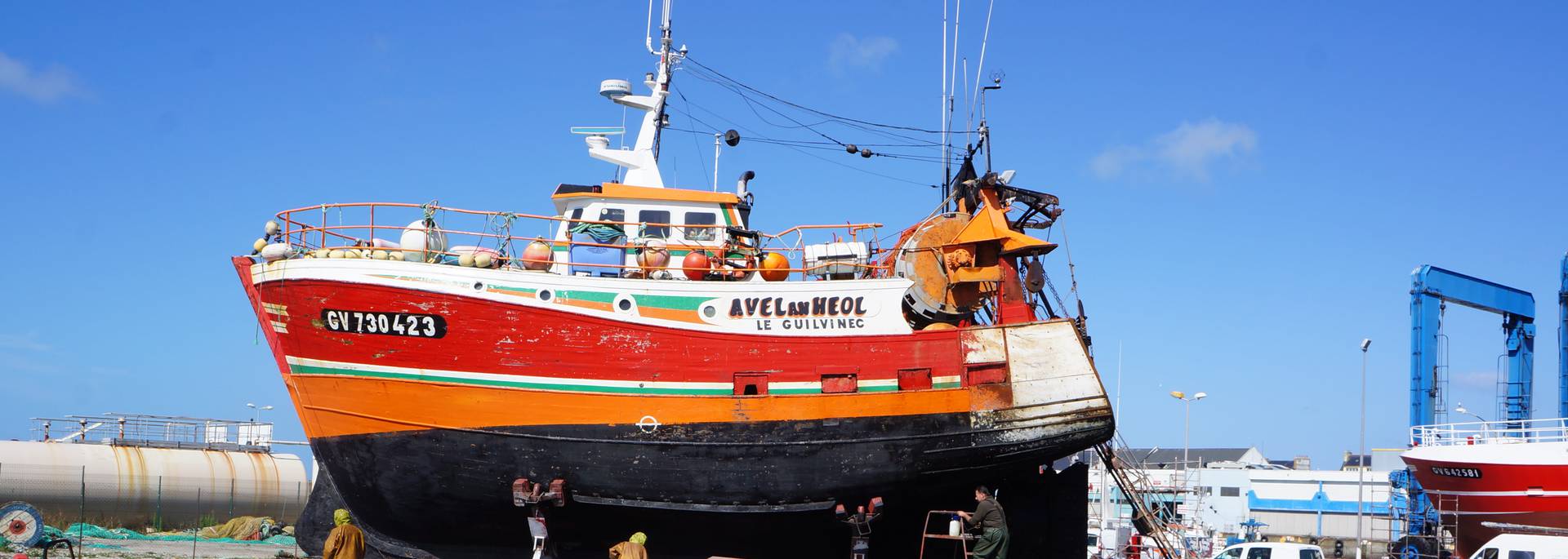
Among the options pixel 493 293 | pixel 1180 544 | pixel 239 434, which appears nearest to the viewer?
pixel 493 293

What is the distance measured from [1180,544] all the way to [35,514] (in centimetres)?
1769

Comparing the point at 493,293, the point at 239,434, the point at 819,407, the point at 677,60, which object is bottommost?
the point at 239,434

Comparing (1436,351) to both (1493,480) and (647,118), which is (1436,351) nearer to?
(1493,480)

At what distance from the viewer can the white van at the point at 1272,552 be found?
20.2 metres

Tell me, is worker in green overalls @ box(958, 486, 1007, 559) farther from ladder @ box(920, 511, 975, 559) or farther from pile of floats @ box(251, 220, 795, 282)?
pile of floats @ box(251, 220, 795, 282)

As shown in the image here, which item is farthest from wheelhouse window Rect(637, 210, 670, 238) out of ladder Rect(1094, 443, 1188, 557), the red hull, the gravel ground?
the red hull

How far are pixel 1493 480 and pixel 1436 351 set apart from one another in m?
7.91

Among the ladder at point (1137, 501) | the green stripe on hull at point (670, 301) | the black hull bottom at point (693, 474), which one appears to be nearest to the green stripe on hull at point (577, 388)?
the black hull bottom at point (693, 474)

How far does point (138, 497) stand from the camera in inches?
1152

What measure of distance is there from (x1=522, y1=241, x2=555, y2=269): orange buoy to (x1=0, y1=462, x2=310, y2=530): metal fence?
1390 cm

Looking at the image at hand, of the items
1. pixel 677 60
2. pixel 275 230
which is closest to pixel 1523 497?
pixel 677 60

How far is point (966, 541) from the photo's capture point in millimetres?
16578

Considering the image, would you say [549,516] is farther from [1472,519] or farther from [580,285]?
[1472,519]

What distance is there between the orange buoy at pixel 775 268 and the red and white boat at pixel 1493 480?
14388 millimetres
